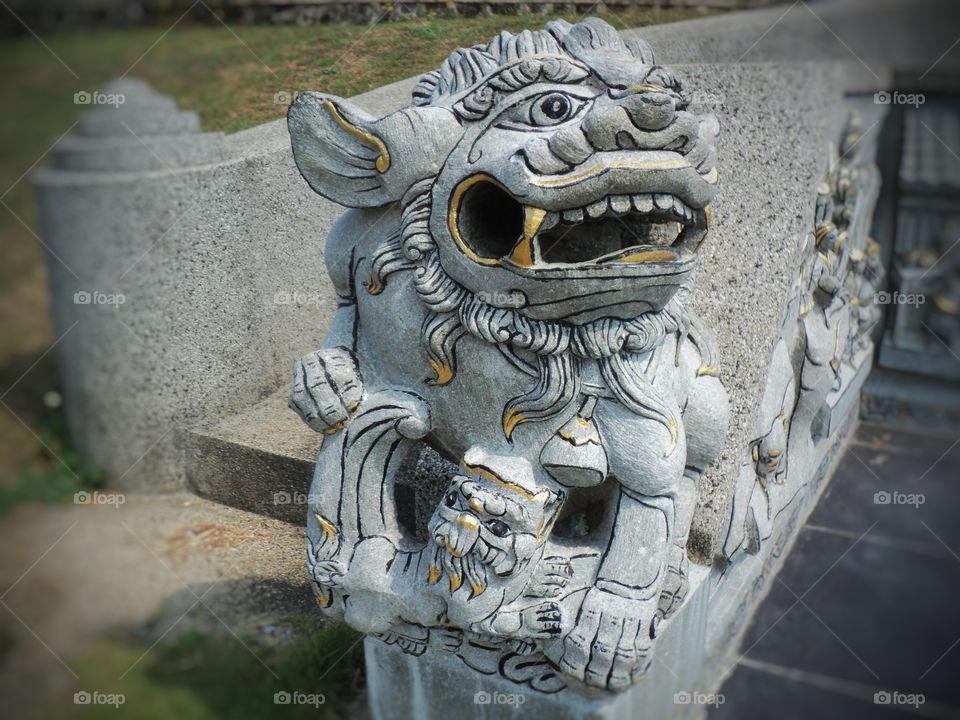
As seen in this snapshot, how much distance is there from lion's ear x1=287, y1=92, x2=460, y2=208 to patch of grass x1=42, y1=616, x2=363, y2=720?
176cm

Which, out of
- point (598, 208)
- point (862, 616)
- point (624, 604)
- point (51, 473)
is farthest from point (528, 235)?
point (51, 473)

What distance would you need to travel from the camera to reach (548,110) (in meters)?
1.91

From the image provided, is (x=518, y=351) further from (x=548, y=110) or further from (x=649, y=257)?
(x=548, y=110)

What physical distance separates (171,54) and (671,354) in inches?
152

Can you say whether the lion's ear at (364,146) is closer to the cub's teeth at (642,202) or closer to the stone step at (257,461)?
the cub's teeth at (642,202)

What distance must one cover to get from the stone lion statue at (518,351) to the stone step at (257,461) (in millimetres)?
1130

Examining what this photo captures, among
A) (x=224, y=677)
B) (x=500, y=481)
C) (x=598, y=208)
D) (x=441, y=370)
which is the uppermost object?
(x=598, y=208)

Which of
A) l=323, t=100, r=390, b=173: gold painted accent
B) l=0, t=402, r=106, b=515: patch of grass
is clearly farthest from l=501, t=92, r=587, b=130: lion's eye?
l=0, t=402, r=106, b=515: patch of grass

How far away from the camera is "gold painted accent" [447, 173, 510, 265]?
1.96 meters

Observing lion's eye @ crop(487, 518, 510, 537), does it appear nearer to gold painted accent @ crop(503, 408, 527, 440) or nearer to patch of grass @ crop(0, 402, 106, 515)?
gold painted accent @ crop(503, 408, 527, 440)

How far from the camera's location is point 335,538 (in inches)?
89.1

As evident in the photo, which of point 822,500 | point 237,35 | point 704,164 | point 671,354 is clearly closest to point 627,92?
point 704,164

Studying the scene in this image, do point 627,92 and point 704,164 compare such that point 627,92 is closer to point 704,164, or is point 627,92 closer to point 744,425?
point 704,164

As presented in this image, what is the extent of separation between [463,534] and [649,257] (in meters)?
0.81
